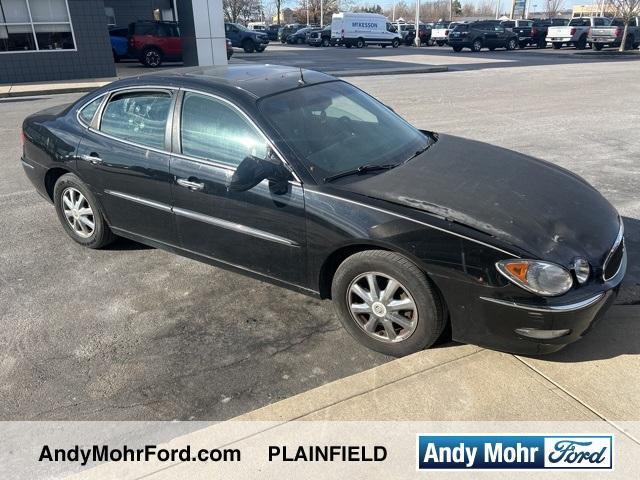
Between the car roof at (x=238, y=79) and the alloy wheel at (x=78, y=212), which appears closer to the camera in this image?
the car roof at (x=238, y=79)

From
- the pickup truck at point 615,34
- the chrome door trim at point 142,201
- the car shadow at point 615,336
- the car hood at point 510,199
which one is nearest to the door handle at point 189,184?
the chrome door trim at point 142,201

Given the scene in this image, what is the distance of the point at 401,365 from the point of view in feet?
10.1

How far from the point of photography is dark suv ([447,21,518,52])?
33438mm

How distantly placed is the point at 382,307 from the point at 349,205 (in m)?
0.64

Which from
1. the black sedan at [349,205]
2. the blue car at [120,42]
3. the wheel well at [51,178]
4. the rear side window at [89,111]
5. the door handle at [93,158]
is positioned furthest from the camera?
the blue car at [120,42]

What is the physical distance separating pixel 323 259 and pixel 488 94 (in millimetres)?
12334

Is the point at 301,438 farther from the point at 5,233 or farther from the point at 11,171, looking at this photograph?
the point at 11,171

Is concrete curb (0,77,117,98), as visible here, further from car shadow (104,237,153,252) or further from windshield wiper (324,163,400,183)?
windshield wiper (324,163,400,183)

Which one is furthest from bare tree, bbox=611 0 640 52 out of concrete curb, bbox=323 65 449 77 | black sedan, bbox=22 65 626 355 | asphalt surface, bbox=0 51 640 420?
black sedan, bbox=22 65 626 355

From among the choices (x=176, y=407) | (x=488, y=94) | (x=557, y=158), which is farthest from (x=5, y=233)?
(x=488, y=94)

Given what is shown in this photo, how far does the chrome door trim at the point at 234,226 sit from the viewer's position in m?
3.42

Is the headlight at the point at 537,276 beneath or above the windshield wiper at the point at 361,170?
beneath

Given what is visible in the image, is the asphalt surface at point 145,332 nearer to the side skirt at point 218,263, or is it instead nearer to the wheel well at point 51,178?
the side skirt at point 218,263

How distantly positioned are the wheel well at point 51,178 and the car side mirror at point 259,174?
2.28m
